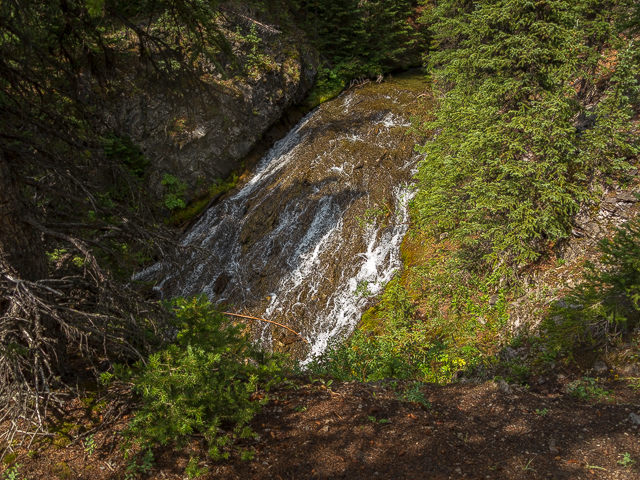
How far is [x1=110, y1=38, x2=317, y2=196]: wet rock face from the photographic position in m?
15.4

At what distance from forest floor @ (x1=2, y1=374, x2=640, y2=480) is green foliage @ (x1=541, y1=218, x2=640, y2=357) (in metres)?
0.82

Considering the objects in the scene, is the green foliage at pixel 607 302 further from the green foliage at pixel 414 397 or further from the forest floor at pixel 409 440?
the green foliage at pixel 414 397

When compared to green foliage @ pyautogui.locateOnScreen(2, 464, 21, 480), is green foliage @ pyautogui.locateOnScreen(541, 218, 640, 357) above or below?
below

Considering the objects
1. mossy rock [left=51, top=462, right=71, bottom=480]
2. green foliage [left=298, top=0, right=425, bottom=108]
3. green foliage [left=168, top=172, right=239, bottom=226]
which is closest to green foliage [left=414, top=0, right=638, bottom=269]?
mossy rock [left=51, top=462, right=71, bottom=480]

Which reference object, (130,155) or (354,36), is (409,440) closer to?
(130,155)

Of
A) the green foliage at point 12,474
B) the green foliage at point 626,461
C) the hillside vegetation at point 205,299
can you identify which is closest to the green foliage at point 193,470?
the hillside vegetation at point 205,299

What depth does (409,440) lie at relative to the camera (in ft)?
12.5

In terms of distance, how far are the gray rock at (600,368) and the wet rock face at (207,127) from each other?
45.0 feet

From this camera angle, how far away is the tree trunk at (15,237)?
10.9 feet

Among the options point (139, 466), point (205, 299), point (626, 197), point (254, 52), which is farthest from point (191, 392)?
point (254, 52)

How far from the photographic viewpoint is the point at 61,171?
3666mm

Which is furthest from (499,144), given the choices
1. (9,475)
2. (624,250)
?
(9,475)

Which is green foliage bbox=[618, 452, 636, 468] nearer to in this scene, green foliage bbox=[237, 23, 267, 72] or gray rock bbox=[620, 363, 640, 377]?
gray rock bbox=[620, 363, 640, 377]

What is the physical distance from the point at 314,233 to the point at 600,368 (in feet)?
28.6
